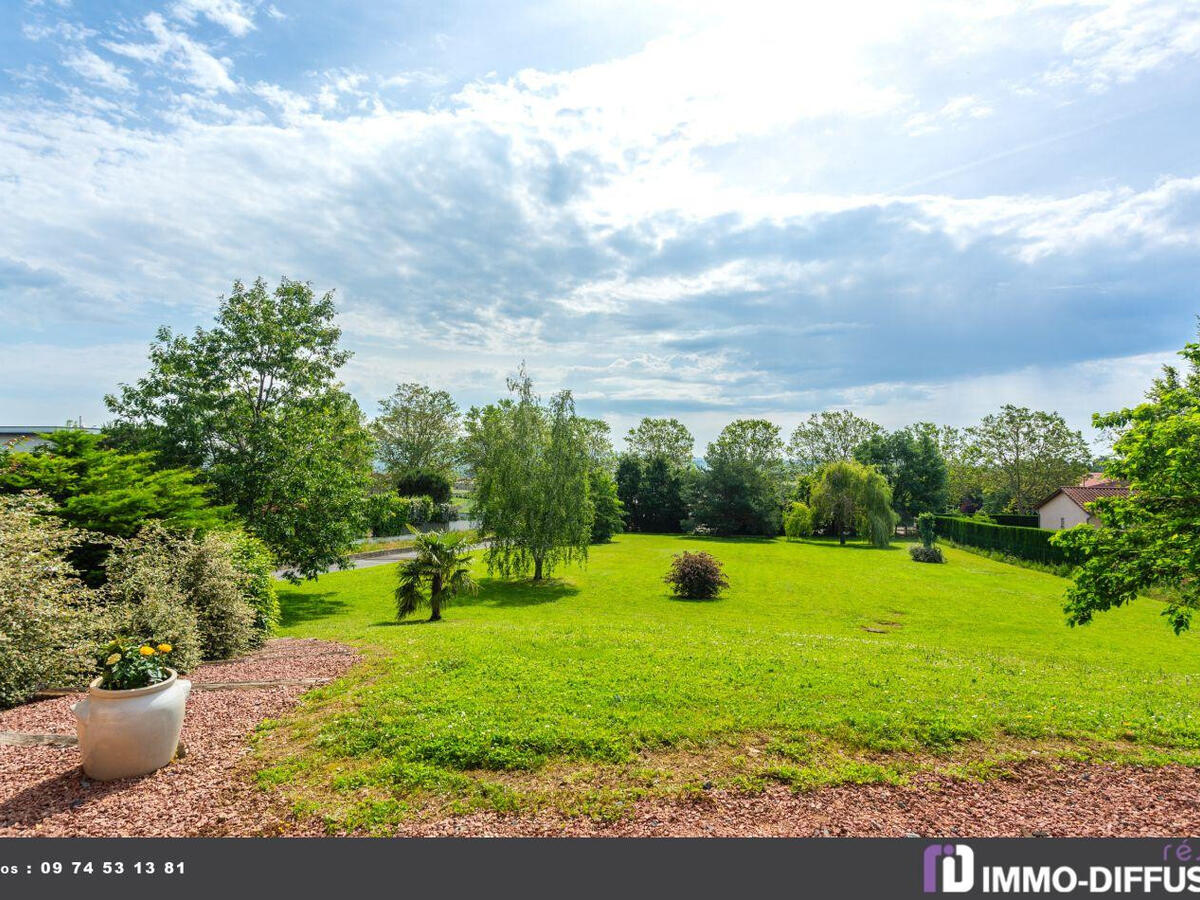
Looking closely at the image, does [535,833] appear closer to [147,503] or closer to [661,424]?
[147,503]

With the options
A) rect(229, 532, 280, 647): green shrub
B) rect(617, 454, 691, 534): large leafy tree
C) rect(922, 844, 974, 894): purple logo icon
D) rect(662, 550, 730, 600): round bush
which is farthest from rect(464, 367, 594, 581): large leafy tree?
rect(617, 454, 691, 534): large leafy tree

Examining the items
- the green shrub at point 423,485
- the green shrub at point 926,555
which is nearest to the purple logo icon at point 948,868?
the green shrub at point 926,555

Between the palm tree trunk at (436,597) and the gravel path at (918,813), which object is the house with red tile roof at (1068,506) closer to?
the palm tree trunk at (436,597)

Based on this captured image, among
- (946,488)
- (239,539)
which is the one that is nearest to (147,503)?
(239,539)

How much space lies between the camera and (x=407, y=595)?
16.5 m

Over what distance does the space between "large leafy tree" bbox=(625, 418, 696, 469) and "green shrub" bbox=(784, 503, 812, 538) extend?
86.8 ft

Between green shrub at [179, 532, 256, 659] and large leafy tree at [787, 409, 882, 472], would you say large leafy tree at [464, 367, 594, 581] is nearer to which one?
green shrub at [179, 532, 256, 659]

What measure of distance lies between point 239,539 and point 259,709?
28.3 ft

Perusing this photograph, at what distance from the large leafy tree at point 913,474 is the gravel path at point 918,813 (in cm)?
7070

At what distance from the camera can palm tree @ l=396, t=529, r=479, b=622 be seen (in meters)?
16.5

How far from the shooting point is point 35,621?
26.0 feet

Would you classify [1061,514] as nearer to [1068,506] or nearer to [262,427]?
[1068,506]

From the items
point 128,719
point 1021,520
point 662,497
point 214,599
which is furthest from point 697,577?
point 1021,520

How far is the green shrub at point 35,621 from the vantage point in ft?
25.3
